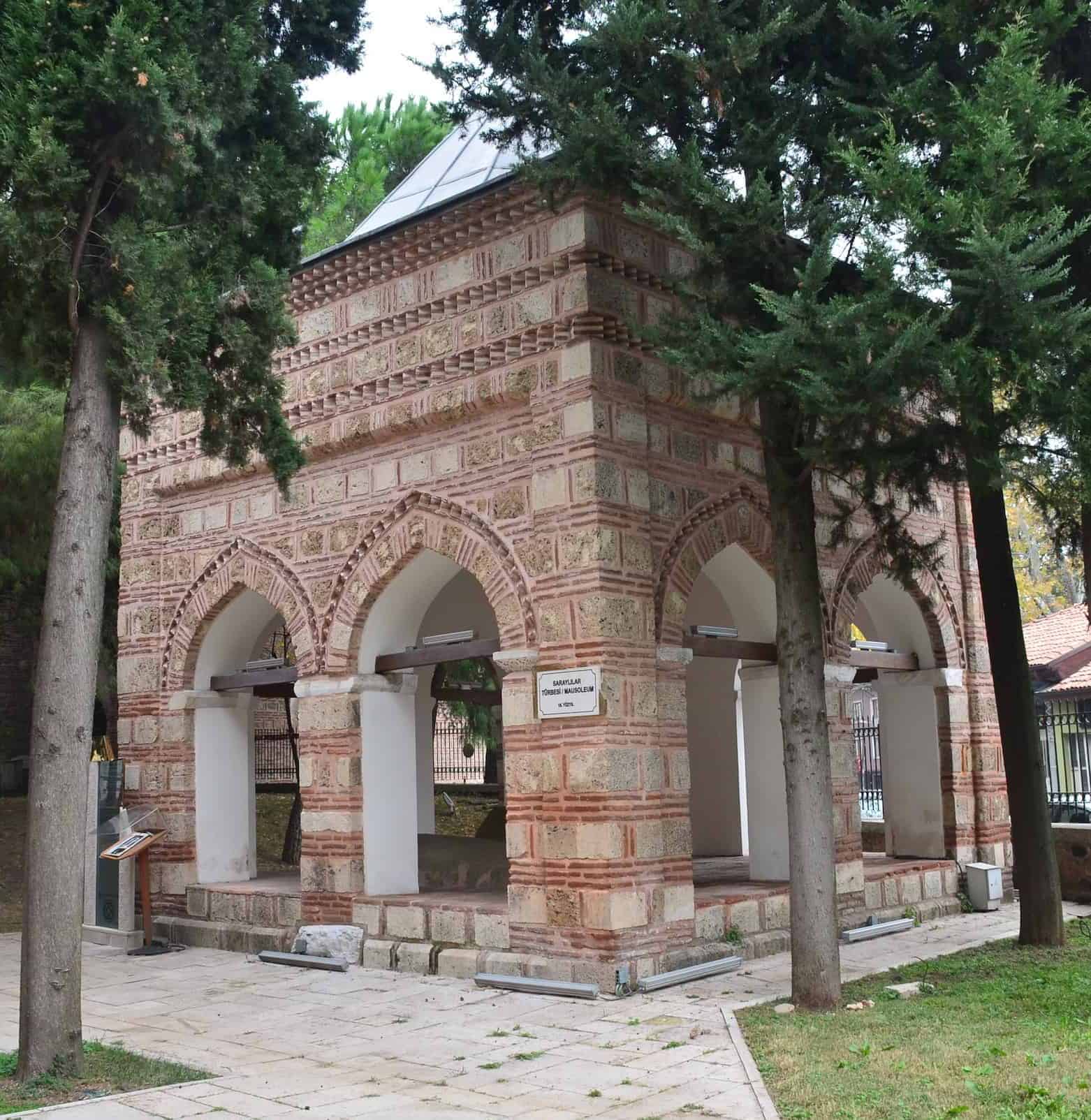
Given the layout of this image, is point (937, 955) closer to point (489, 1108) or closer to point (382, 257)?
point (489, 1108)

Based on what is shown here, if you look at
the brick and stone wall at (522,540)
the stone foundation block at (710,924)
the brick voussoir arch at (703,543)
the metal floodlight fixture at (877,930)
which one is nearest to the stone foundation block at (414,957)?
the brick and stone wall at (522,540)

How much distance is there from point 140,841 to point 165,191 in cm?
560

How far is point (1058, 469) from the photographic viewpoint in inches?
285

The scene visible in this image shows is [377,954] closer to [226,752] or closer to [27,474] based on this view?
A: [226,752]

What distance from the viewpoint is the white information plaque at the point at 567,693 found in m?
7.87

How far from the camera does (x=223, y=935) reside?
10.1 meters

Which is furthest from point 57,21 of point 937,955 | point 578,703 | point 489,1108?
point 937,955

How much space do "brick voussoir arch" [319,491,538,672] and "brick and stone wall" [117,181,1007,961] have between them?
2 centimetres

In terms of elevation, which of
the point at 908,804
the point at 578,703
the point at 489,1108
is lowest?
the point at 489,1108

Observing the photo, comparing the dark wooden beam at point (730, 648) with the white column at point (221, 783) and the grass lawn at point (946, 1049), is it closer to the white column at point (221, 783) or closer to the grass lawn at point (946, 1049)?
the grass lawn at point (946, 1049)

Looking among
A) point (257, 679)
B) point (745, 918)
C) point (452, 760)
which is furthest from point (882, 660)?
point (452, 760)

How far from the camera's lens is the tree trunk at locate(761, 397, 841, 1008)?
7.07m

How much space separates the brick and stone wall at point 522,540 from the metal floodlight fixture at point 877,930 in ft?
1.05

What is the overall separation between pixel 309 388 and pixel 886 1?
201 inches
